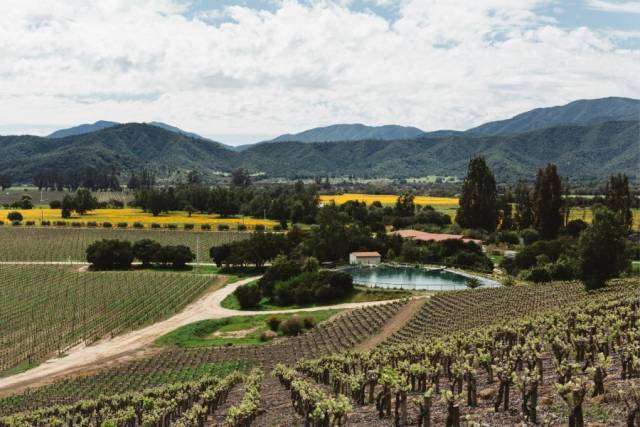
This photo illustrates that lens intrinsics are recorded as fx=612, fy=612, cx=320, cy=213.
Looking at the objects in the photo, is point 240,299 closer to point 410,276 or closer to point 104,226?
point 410,276

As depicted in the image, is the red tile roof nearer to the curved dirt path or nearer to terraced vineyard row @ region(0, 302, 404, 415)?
the curved dirt path

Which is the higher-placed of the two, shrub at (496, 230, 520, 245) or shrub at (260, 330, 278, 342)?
shrub at (496, 230, 520, 245)

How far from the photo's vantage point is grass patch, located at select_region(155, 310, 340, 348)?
5441cm

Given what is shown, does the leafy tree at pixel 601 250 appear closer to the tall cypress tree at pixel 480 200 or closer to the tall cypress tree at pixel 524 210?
the tall cypress tree at pixel 524 210

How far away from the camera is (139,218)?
485 feet

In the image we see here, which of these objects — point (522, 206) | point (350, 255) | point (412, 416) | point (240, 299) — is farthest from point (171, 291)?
point (522, 206)

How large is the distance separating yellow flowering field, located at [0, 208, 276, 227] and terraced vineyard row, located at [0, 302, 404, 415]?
278 feet

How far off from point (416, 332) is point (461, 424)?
29.6 m

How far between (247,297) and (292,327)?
12929 mm

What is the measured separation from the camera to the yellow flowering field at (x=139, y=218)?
141125 mm

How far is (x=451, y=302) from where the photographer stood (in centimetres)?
5812

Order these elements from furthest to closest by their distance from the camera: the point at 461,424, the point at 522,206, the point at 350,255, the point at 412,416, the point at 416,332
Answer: the point at 522,206 → the point at 350,255 → the point at 416,332 → the point at 412,416 → the point at 461,424

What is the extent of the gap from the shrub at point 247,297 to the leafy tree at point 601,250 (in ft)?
112

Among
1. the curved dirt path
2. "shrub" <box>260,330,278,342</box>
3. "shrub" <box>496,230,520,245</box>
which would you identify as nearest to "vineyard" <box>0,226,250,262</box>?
the curved dirt path
